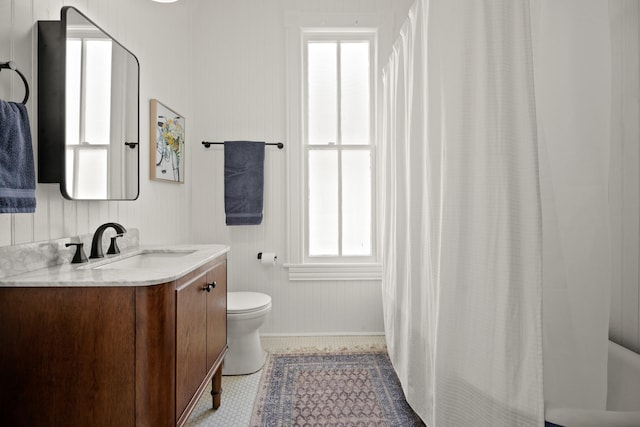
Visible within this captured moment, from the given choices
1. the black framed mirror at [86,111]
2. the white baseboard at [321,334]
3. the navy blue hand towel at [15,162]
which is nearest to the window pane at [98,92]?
the black framed mirror at [86,111]

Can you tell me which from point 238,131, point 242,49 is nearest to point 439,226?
point 238,131

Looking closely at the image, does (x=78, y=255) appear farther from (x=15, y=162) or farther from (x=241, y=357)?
(x=241, y=357)

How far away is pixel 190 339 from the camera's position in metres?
1.27

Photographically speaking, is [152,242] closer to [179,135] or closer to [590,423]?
[179,135]

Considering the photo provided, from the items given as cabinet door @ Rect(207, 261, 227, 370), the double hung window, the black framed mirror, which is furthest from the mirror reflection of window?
the double hung window

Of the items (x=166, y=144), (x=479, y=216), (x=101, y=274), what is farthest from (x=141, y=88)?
(x=479, y=216)

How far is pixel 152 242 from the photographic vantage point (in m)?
2.10

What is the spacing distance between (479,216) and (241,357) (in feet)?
5.48

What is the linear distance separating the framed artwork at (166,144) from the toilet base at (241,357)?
1.13 metres

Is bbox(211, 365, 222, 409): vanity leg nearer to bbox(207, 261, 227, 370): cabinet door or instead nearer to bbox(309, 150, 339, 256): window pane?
bbox(207, 261, 227, 370): cabinet door

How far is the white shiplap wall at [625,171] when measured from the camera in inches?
52.0

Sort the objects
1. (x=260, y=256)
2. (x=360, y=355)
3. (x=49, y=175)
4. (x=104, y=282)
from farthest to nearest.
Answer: (x=260, y=256)
(x=360, y=355)
(x=49, y=175)
(x=104, y=282)

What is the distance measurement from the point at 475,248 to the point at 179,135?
210 centimetres

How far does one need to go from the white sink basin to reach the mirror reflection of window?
1.01ft
